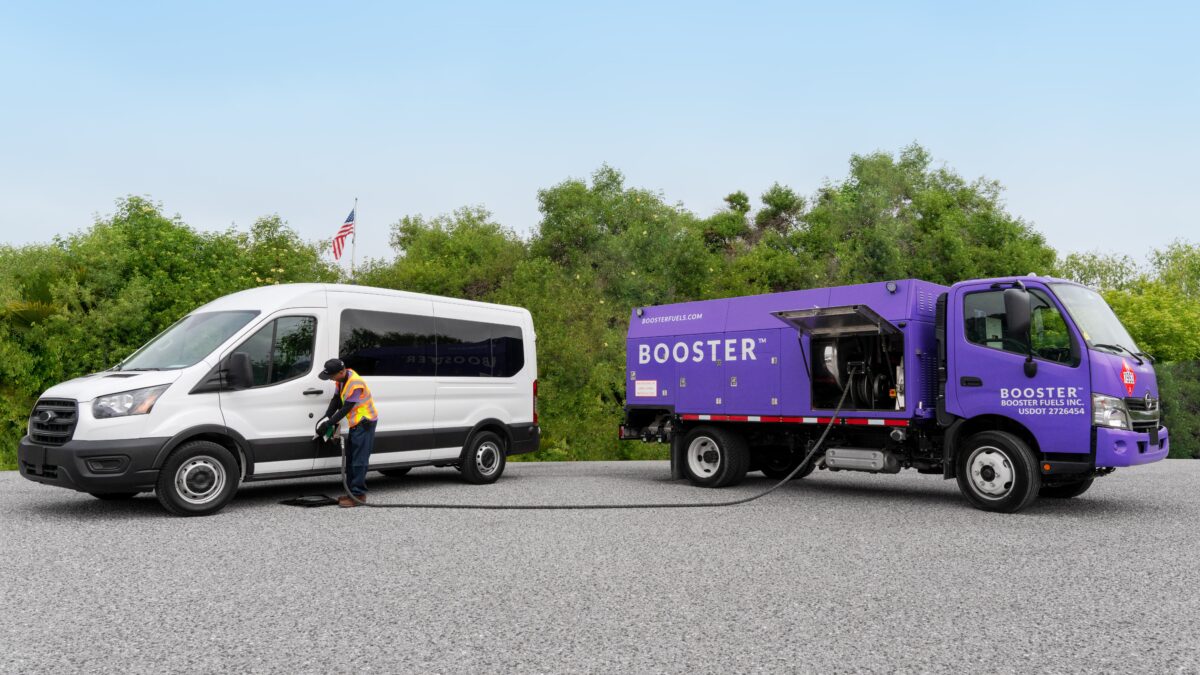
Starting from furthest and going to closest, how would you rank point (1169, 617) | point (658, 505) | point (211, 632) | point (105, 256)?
point (105, 256), point (658, 505), point (1169, 617), point (211, 632)

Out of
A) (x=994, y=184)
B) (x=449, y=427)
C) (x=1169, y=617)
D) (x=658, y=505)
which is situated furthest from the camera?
(x=994, y=184)

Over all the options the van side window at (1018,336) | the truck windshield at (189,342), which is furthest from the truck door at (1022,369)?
the truck windshield at (189,342)

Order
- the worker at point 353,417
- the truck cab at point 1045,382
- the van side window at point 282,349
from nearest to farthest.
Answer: the truck cab at point 1045,382 < the van side window at point 282,349 < the worker at point 353,417

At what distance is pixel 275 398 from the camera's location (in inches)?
367

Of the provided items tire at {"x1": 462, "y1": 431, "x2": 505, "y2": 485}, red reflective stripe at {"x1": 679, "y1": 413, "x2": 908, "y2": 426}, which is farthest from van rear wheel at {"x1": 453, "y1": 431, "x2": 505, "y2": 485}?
red reflective stripe at {"x1": 679, "y1": 413, "x2": 908, "y2": 426}

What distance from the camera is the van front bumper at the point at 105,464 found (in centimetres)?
820

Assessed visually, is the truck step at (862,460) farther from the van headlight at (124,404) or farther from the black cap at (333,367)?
the van headlight at (124,404)

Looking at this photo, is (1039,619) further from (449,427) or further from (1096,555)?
(449,427)

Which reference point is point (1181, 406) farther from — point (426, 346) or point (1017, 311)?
point (426, 346)

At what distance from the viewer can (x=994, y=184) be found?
44.5 meters

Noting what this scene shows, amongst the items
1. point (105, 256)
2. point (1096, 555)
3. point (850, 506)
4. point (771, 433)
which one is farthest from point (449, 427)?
point (105, 256)

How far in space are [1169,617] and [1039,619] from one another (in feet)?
2.63

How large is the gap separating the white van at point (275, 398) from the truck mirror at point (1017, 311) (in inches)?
250

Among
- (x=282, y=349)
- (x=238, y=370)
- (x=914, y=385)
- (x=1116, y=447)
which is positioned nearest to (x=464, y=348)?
(x=282, y=349)
